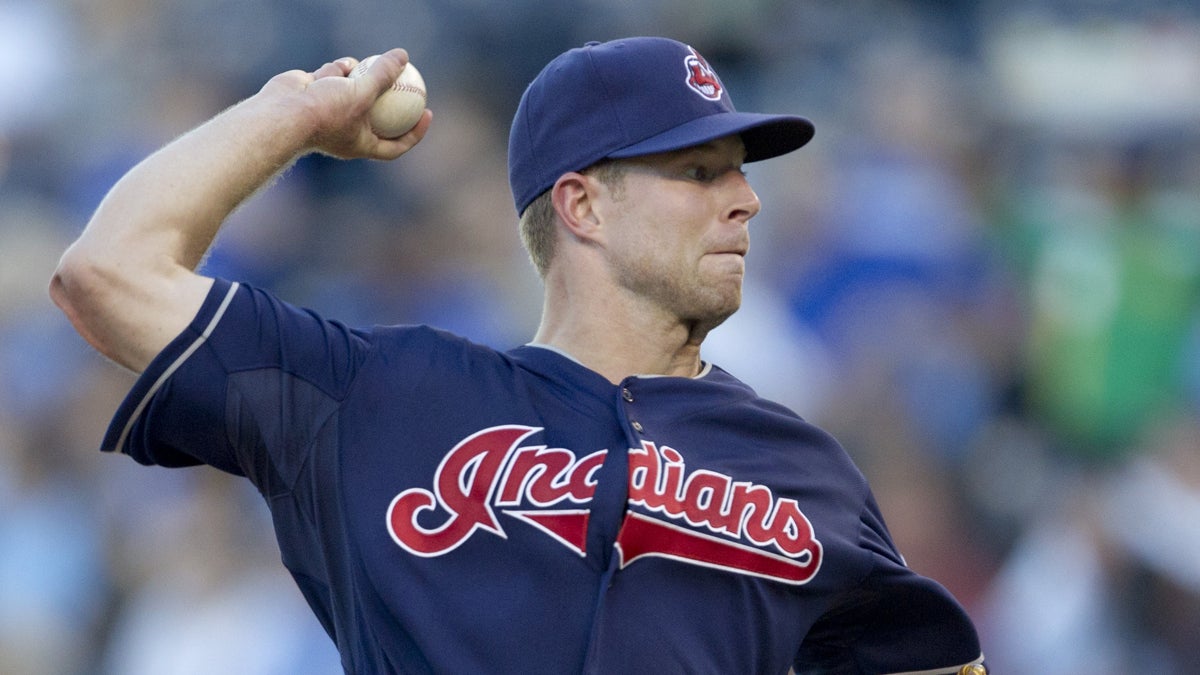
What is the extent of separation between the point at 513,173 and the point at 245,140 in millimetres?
631

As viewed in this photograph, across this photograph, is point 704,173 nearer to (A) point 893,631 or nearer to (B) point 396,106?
(B) point 396,106

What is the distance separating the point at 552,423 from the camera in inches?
101

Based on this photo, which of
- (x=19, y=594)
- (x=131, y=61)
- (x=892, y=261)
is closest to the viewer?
(x=19, y=594)

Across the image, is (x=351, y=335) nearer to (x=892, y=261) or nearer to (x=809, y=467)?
(x=809, y=467)

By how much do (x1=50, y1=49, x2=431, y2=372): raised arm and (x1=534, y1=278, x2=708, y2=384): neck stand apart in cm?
53

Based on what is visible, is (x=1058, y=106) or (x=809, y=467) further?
(x=1058, y=106)

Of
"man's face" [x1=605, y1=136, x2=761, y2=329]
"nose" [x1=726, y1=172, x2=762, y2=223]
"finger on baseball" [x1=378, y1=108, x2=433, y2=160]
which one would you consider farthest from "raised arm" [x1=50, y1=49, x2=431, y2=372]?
"nose" [x1=726, y1=172, x2=762, y2=223]

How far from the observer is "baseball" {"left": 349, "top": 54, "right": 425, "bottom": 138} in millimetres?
2654

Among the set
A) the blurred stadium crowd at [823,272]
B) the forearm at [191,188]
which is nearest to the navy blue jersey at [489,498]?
the forearm at [191,188]

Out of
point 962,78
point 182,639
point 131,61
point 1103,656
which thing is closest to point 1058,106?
point 962,78

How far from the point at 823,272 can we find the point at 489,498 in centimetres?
392

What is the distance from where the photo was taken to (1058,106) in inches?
304

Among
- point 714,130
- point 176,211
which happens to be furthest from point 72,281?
point 714,130

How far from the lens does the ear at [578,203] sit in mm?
2809
